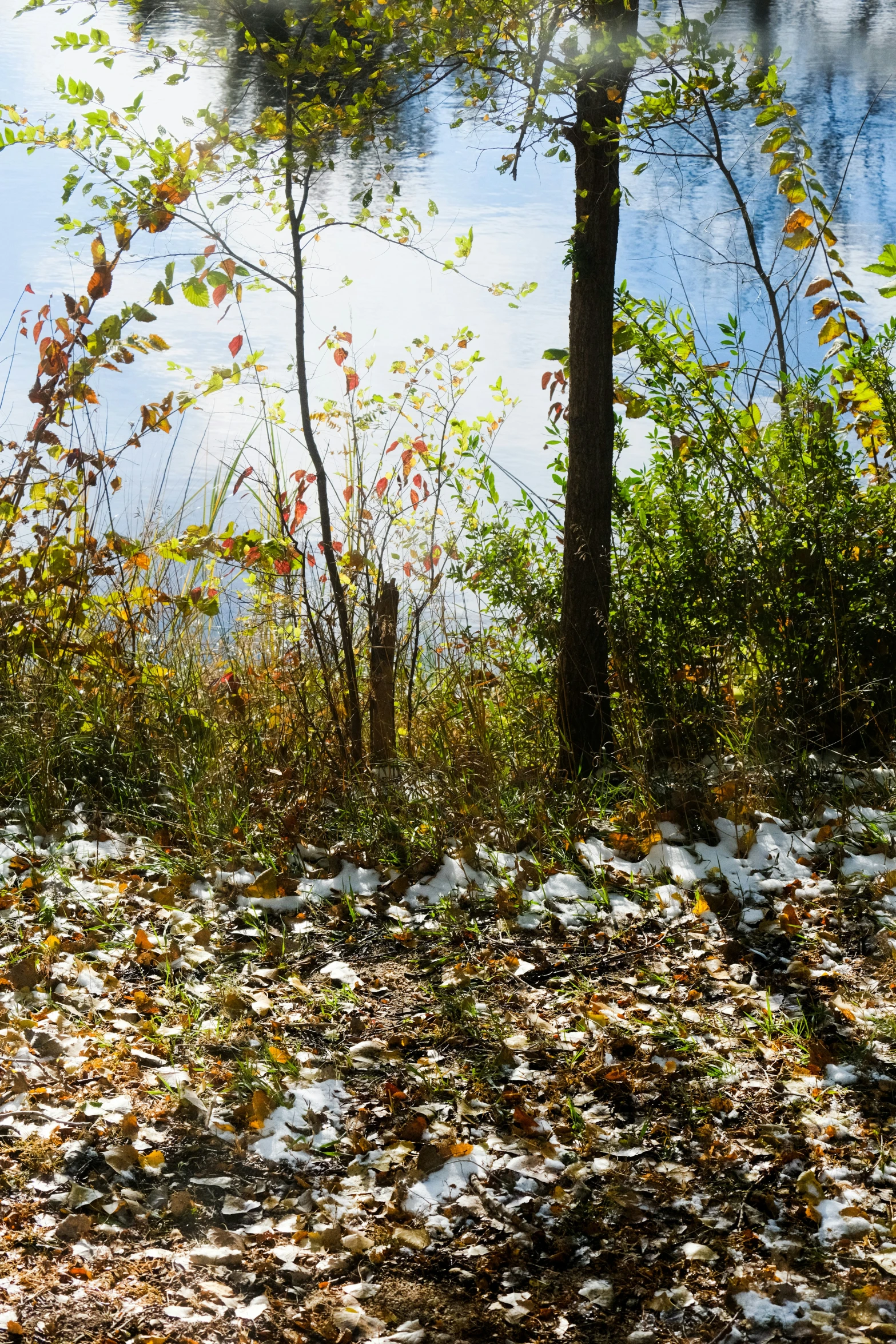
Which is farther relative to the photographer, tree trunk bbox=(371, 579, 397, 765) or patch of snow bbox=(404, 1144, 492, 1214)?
tree trunk bbox=(371, 579, 397, 765)

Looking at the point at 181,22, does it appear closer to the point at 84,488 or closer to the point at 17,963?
the point at 84,488

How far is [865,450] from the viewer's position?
4.77m

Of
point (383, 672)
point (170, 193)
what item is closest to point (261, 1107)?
point (383, 672)

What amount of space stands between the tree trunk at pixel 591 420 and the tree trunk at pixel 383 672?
793 millimetres

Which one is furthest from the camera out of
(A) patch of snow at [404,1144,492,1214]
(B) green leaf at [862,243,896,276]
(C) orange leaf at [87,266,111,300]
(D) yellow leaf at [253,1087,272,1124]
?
(C) orange leaf at [87,266,111,300]

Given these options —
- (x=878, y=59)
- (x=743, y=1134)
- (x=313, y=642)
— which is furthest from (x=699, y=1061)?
(x=878, y=59)

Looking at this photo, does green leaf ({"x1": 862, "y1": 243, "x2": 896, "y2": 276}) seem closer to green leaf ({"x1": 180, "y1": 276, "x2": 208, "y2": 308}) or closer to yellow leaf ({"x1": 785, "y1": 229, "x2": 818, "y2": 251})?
yellow leaf ({"x1": 785, "y1": 229, "x2": 818, "y2": 251})

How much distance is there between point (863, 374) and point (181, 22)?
5882 millimetres

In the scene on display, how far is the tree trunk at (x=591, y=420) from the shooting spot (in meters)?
4.13

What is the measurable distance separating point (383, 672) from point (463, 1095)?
2.37 m

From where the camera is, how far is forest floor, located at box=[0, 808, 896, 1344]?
2072 mm

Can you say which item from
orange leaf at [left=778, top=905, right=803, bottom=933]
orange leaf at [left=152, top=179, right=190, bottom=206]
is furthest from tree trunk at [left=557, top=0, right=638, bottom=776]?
orange leaf at [left=152, top=179, right=190, bottom=206]

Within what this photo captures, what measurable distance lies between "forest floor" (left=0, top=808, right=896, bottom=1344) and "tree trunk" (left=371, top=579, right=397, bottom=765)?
0.85m

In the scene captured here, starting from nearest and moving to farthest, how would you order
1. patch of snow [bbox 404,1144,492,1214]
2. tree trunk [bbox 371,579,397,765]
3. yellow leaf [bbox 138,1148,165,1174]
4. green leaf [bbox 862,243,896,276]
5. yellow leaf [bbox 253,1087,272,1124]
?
1. patch of snow [bbox 404,1144,492,1214]
2. yellow leaf [bbox 138,1148,165,1174]
3. yellow leaf [bbox 253,1087,272,1124]
4. green leaf [bbox 862,243,896,276]
5. tree trunk [bbox 371,579,397,765]
